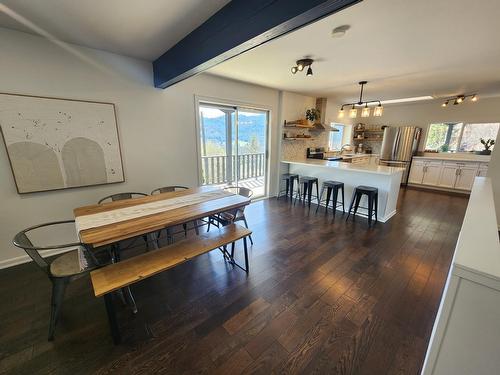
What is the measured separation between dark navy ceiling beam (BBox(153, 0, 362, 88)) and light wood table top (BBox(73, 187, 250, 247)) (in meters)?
1.41

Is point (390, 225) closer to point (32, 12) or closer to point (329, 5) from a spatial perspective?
point (329, 5)

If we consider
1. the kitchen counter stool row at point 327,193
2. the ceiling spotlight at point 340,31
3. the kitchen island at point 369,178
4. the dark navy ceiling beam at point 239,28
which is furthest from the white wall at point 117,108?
the kitchen island at point 369,178

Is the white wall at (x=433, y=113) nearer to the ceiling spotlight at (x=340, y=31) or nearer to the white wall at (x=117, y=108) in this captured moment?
the ceiling spotlight at (x=340, y=31)

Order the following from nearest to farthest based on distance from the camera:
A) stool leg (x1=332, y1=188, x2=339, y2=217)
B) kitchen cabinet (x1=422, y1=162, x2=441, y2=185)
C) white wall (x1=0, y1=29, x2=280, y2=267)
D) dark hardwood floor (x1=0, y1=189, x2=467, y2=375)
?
dark hardwood floor (x1=0, y1=189, x2=467, y2=375)
white wall (x1=0, y1=29, x2=280, y2=267)
stool leg (x1=332, y1=188, x2=339, y2=217)
kitchen cabinet (x1=422, y1=162, x2=441, y2=185)

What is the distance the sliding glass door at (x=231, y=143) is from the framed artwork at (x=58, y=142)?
4.53 ft

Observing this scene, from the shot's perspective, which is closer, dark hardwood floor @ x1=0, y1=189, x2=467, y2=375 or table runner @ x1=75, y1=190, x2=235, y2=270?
dark hardwood floor @ x1=0, y1=189, x2=467, y2=375

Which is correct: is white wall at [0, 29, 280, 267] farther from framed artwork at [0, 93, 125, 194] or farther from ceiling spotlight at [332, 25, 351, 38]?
ceiling spotlight at [332, 25, 351, 38]

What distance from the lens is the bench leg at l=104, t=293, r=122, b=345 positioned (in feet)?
4.46

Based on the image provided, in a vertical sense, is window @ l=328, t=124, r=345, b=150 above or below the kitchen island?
above

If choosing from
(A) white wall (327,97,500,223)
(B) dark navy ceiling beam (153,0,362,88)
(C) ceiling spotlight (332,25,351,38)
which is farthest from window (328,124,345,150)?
(B) dark navy ceiling beam (153,0,362,88)

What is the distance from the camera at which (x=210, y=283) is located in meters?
2.06

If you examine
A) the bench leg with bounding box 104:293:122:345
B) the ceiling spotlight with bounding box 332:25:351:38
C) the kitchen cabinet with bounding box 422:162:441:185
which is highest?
the ceiling spotlight with bounding box 332:25:351:38

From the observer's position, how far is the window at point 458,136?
17.2ft

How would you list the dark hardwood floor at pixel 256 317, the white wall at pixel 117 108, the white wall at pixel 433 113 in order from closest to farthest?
1. the dark hardwood floor at pixel 256 317
2. the white wall at pixel 117 108
3. the white wall at pixel 433 113
